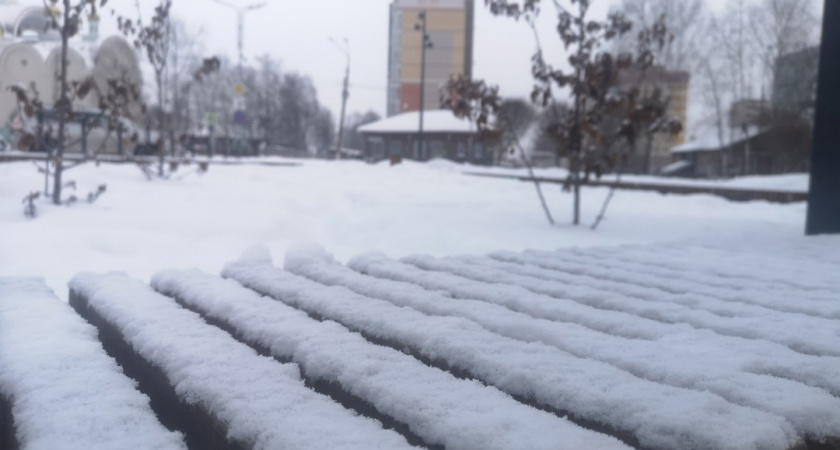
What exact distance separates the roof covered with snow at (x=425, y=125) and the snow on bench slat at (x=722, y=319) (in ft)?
95.0

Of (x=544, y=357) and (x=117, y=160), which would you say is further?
(x=117, y=160)

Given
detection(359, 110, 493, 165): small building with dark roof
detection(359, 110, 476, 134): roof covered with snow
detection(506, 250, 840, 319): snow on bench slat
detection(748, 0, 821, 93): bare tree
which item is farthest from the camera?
detection(359, 110, 493, 165): small building with dark roof

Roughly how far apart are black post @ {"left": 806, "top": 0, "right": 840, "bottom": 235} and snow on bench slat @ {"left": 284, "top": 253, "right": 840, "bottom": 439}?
370cm

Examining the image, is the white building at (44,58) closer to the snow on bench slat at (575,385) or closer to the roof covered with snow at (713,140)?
the snow on bench slat at (575,385)

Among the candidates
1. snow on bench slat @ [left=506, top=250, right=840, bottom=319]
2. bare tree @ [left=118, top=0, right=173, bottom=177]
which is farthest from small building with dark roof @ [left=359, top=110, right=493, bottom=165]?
snow on bench slat @ [left=506, top=250, right=840, bottom=319]

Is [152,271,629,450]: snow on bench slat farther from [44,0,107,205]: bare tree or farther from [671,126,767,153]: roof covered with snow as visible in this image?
[671,126,767,153]: roof covered with snow

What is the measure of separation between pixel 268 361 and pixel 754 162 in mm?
35179

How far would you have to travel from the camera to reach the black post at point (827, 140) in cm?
469

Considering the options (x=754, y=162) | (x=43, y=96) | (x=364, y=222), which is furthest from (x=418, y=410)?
(x=754, y=162)

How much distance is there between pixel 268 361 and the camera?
151 centimetres

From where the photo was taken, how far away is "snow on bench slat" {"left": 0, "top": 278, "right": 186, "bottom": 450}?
1168mm

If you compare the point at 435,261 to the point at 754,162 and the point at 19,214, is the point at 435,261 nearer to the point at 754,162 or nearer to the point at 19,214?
the point at 19,214

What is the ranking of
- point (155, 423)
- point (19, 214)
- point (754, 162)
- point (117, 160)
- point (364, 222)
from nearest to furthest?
point (155, 423) < point (19, 214) < point (364, 222) < point (117, 160) < point (754, 162)

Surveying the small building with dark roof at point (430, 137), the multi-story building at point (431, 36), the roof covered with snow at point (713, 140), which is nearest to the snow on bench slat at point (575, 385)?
the multi-story building at point (431, 36)
